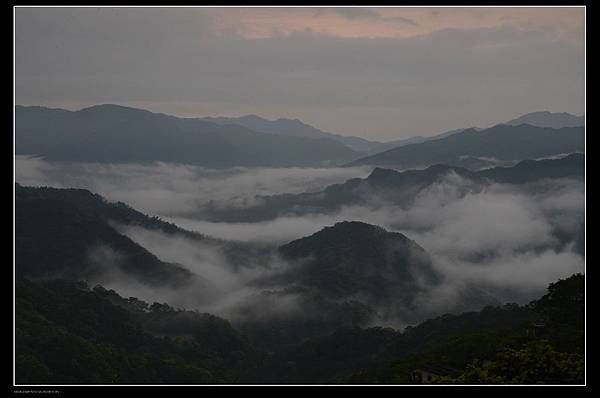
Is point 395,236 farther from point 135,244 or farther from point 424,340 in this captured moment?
point 424,340

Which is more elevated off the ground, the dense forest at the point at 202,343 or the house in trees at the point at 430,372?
the house in trees at the point at 430,372

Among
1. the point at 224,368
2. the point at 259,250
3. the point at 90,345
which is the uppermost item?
the point at 259,250

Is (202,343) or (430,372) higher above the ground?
(430,372)

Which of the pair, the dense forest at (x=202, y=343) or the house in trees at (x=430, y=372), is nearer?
the house in trees at (x=430, y=372)

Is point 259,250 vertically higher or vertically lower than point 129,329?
higher

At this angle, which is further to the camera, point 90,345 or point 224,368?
point 224,368

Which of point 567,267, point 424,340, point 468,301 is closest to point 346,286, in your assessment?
point 468,301

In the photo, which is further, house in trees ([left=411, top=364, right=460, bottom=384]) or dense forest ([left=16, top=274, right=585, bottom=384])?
dense forest ([left=16, top=274, right=585, bottom=384])

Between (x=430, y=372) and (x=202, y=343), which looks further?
(x=202, y=343)

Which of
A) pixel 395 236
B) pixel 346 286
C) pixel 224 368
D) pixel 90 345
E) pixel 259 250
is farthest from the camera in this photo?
pixel 259 250

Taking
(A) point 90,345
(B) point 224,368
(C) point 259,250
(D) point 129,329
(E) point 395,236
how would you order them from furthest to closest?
(C) point 259,250 < (E) point 395,236 < (D) point 129,329 < (B) point 224,368 < (A) point 90,345

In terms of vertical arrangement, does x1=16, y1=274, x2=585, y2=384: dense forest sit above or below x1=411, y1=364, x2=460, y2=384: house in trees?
below
